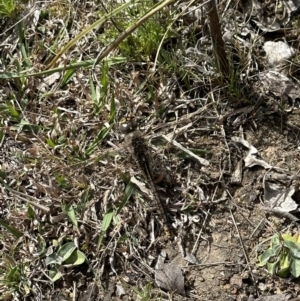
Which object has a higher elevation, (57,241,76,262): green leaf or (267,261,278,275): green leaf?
(267,261,278,275): green leaf

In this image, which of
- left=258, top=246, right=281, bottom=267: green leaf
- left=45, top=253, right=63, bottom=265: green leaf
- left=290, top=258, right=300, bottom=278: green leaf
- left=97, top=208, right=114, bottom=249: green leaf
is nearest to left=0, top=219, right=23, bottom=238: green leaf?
left=45, top=253, right=63, bottom=265: green leaf

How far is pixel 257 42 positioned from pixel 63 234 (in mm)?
1111

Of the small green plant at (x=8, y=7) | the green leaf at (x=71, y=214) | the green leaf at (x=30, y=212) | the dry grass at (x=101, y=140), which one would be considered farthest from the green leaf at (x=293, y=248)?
the small green plant at (x=8, y=7)

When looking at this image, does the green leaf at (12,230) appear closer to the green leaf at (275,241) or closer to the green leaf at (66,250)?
the green leaf at (66,250)

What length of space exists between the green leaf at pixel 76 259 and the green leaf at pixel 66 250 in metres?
0.01

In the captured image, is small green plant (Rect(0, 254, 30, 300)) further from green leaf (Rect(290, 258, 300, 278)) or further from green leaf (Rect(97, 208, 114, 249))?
green leaf (Rect(290, 258, 300, 278))

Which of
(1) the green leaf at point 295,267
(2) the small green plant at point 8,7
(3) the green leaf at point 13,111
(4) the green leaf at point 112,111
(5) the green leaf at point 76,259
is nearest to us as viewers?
(1) the green leaf at point 295,267

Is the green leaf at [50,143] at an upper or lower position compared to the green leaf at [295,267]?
upper

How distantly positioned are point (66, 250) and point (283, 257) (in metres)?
0.82

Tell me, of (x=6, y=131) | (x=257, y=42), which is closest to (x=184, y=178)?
(x=257, y=42)

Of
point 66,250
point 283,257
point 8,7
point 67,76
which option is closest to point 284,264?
point 283,257

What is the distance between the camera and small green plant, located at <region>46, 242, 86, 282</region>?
7.40 feet

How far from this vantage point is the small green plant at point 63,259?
88.8 inches

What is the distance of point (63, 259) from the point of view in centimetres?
226
